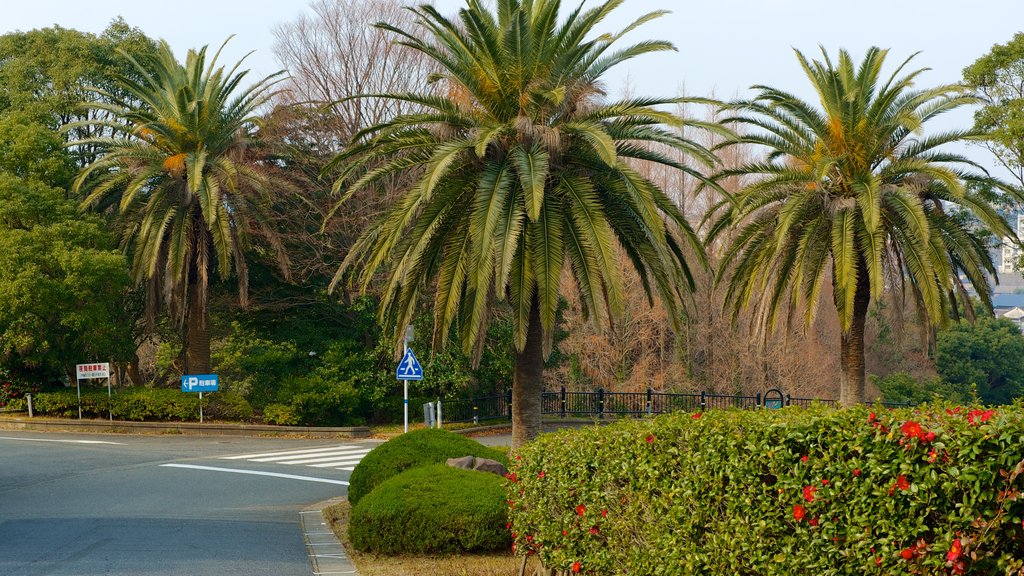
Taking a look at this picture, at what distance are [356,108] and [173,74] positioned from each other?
5.80 m

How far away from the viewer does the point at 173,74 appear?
3059 centimetres

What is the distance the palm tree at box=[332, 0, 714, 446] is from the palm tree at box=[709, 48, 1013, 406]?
502 cm

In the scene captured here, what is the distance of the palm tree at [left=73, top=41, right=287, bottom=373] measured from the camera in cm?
2908

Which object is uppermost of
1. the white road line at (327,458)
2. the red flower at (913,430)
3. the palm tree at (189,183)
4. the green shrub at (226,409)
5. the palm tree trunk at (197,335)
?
the palm tree at (189,183)

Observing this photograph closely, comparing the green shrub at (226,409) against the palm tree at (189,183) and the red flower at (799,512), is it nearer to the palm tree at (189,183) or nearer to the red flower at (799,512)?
the palm tree at (189,183)

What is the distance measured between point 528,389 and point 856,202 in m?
8.39

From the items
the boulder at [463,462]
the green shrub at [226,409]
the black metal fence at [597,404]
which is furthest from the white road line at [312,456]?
the boulder at [463,462]

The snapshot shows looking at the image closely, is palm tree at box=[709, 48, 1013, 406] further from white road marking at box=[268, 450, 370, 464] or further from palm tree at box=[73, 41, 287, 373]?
palm tree at box=[73, 41, 287, 373]

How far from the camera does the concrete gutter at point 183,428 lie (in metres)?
29.4

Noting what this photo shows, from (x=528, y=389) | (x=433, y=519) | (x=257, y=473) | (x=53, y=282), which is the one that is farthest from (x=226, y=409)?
(x=433, y=519)

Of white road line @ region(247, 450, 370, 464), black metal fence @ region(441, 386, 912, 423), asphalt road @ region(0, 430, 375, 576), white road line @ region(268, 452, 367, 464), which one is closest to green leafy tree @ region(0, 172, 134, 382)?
asphalt road @ region(0, 430, 375, 576)

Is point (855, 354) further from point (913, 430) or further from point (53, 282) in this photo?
point (53, 282)

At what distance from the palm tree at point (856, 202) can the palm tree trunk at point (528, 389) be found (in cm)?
656

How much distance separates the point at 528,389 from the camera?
52.1ft
